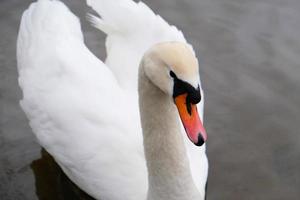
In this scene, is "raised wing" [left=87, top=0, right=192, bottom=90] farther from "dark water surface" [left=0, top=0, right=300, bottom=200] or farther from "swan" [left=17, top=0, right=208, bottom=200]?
"dark water surface" [left=0, top=0, right=300, bottom=200]

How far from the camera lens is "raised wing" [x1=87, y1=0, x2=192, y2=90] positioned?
14.4ft

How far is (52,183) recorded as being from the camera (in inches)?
177

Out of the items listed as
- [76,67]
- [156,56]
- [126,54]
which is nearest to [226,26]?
[126,54]

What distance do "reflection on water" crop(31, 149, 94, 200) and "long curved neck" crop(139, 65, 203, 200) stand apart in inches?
38.0

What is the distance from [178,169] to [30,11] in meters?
1.99

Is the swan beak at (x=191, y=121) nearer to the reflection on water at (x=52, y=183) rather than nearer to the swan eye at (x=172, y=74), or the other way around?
the swan eye at (x=172, y=74)

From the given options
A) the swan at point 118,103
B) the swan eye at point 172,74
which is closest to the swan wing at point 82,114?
the swan at point 118,103

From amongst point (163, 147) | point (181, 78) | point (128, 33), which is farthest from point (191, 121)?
point (128, 33)

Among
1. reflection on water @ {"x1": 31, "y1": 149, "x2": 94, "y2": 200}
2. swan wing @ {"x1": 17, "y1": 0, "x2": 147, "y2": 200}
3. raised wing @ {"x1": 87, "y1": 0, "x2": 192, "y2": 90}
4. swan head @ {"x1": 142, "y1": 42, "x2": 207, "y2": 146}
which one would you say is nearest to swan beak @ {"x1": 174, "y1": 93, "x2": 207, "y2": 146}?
swan head @ {"x1": 142, "y1": 42, "x2": 207, "y2": 146}

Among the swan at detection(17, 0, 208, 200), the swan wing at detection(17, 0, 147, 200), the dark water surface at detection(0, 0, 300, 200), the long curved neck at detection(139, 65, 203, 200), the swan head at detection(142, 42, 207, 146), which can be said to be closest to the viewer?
the swan head at detection(142, 42, 207, 146)

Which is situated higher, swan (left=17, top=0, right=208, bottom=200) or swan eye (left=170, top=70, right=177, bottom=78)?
swan eye (left=170, top=70, right=177, bottom=78)

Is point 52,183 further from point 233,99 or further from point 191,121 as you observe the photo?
point 191,121

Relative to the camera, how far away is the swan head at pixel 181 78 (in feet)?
8.75

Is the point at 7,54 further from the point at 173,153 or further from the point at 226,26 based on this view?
the point at 173,153
